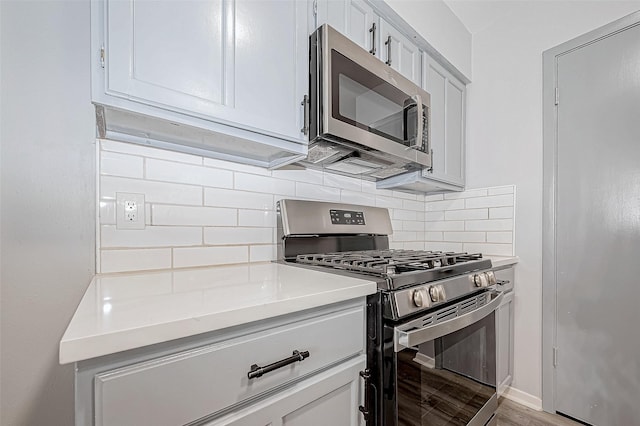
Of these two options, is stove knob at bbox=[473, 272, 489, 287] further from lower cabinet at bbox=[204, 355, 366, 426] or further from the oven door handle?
lower cabinet at bbox=[204, 355, 366, 426]

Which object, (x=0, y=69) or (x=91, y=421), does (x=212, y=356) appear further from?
(x=0, y=69)

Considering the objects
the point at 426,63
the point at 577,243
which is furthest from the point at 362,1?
the point at 577,243

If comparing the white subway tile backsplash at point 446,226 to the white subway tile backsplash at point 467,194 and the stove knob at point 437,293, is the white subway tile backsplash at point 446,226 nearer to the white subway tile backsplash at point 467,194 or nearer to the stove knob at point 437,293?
the white subway tile backsplash at point 467,194

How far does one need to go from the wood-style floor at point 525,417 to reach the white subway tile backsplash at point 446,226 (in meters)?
1.14

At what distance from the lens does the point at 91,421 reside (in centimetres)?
46

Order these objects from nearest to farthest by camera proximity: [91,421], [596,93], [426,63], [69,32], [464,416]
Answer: [91,421] → [69,32] → [464,416] → [596,93] → [426,63]

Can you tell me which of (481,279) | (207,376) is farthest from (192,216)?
(481,279)

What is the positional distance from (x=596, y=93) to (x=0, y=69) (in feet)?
8.36

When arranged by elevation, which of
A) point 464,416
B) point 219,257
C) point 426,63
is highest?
point 426,63

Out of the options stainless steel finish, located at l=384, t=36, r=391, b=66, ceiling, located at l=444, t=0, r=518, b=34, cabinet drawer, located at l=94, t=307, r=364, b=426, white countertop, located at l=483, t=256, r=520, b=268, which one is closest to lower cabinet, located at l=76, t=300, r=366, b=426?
cabinet drawer, located at l=94, t=307, r=364, b=426

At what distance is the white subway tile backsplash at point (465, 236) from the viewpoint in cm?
203

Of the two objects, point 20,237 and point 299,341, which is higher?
point 20,237

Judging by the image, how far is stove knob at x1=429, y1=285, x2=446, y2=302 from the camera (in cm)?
95

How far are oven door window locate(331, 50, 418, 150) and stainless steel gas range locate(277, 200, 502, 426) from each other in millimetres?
461
